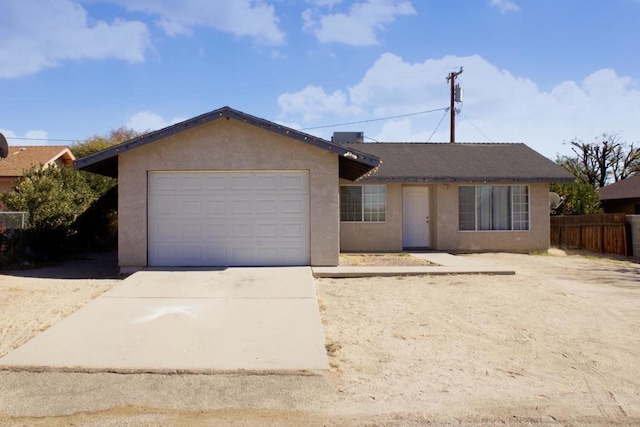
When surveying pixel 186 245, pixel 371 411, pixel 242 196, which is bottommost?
pixel 371 411

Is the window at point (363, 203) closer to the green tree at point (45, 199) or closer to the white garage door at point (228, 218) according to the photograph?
the white garage door at point (228, 218)

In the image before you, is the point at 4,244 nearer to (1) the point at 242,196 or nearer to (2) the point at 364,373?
(1) the point at 242,196

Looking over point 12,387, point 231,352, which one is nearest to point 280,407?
point 231,352

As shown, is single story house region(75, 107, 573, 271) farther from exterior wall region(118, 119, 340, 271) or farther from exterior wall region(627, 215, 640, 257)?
exterior wall region(627, 215, 640, 257)

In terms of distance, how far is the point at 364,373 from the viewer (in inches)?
209

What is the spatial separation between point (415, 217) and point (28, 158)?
20.5m

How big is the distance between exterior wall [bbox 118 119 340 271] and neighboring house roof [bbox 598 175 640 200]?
81.8ft

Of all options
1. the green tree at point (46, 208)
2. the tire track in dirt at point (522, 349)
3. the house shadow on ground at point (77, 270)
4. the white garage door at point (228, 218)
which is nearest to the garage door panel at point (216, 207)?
the white garage door at point (228, 218)

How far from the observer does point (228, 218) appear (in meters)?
11.5

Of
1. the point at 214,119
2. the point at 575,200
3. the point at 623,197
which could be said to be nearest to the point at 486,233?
the point at 575,200

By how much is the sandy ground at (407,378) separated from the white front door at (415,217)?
8294 millimetres

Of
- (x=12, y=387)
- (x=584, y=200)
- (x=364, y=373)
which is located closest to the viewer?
(x=12, y=387)

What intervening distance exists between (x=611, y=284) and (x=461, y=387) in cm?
776

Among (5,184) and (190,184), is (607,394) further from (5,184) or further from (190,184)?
(5,184)
